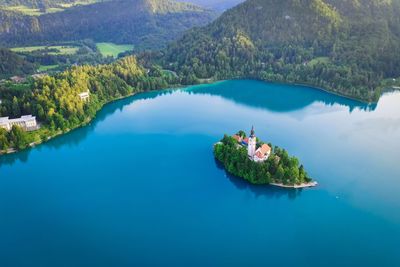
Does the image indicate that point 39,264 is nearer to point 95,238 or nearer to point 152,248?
point 95,238

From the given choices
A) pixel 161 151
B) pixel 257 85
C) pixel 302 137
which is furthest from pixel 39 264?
pixel 257 85

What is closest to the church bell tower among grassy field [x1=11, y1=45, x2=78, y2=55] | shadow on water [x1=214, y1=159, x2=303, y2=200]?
shadow on water [x1=214, y1=159, x2=303, y2=200]

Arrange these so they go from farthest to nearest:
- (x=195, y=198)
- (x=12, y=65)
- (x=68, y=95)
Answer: (x=12, y=65) < (x=68, y=95) < (x=195, y=198)

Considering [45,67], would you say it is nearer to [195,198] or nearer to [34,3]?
[195,198]

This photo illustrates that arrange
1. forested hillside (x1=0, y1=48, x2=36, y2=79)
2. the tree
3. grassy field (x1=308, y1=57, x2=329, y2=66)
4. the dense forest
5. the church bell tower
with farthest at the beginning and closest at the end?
forested hillside (x1=0, y1=48, x2=36, y2=79)
grassy field (x1=308, y1=57, x2=329, y2=66)
the dense forest
the tree
the church bell tower

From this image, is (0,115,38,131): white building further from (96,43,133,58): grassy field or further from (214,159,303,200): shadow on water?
(96,43,133,58): grassy field

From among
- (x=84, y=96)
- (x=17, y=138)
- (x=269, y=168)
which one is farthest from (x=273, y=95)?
(x=17, y=138)
